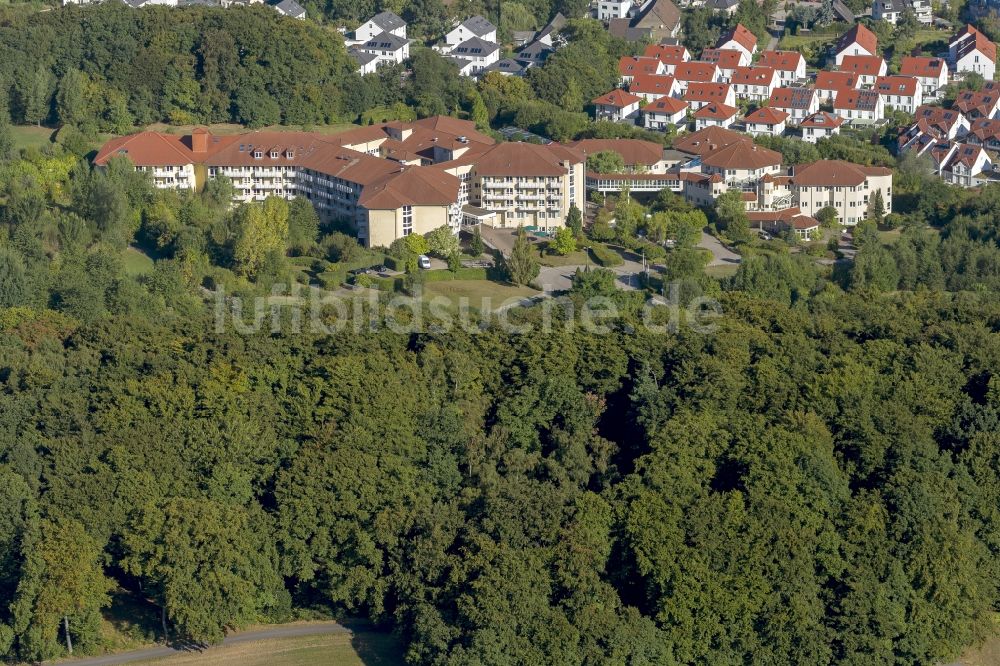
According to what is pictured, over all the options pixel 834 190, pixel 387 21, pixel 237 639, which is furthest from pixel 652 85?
pixel 237 639

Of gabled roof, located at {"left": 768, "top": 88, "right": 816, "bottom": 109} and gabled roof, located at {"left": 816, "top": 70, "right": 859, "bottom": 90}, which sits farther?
gabled roof, located at {"left": 816, "top": 70, "right": 859, "bottom": 90}

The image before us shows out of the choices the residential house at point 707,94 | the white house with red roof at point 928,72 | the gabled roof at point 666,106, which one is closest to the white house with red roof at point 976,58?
the white house with red roof at point 928,72

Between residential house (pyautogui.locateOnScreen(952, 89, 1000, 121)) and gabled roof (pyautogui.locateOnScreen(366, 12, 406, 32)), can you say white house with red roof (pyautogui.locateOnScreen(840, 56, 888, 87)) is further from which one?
gabled roof (pyautogui.locateOnScreen(366, 12, 406, 32))

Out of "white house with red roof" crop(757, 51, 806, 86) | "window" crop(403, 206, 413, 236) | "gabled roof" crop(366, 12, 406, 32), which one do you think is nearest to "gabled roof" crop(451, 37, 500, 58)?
"gabled roof" crop(366, 12, 406, 32)

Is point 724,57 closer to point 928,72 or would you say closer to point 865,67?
point 865,67

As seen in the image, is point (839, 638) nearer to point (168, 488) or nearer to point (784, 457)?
point (784, 457)

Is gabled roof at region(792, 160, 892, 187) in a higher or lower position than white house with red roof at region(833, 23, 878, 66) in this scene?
lower
